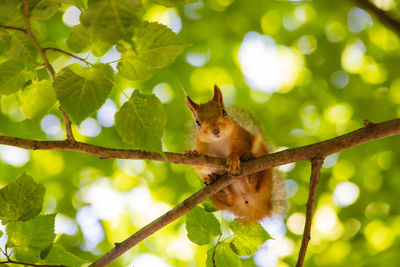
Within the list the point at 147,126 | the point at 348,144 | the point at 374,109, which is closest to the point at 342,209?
the point at 374,109

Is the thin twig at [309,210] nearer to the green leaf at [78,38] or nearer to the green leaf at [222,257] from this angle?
the green leaf at [222,257]

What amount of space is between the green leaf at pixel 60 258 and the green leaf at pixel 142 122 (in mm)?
844

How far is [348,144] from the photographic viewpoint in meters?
2.31

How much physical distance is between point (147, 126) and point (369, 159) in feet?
20.9

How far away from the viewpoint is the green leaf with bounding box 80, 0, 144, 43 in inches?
46.2

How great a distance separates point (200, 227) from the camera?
240 cm

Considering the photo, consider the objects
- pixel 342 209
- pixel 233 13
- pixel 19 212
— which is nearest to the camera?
pixel 19 212

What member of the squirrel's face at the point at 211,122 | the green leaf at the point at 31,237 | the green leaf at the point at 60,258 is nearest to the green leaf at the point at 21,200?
the green leaf at the point at 31,237

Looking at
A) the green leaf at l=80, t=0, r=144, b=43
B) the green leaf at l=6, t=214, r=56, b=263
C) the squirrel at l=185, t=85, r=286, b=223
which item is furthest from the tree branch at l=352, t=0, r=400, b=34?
the squirrel at l=185, t=85, r=286, b=223

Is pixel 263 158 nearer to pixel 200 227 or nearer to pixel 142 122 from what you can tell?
pixel 200 227

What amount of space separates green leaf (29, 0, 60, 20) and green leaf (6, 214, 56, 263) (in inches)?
41.9

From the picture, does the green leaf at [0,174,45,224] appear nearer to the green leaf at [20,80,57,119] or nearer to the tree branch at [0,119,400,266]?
the tree branch at [0,119,400,266]

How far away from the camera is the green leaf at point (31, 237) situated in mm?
1991

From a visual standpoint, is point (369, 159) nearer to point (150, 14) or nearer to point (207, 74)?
point (207, 74)
